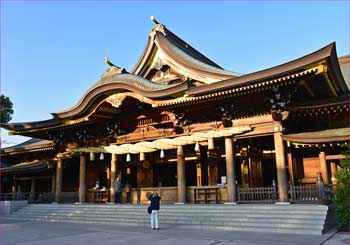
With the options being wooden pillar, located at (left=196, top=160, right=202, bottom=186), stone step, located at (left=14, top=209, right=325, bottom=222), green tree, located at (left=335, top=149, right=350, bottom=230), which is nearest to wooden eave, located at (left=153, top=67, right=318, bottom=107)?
green tree, located at (left=335, top=149, right=350, bottom=230)

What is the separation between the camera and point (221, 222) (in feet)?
35.4

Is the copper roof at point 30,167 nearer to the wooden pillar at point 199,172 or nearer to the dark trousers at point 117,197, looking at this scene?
the dark trousers at point 117,197

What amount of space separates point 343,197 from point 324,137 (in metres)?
2.51

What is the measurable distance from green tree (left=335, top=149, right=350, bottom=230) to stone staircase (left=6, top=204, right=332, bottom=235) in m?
0.44

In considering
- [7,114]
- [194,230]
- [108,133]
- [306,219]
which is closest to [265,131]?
[306,219]

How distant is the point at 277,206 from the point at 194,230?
10.1 feet

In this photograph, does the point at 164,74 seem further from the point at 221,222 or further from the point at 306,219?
the point at 306,219

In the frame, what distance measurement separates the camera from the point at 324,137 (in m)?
11.1

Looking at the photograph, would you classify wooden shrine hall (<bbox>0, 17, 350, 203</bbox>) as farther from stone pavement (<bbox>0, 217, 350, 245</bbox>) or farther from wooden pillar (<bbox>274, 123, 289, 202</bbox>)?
stone pavement (<bbox>0, 217, 350, 245</bbox>)

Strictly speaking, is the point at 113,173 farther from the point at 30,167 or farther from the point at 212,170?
the point at 30,167

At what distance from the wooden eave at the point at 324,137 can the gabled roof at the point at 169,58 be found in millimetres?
5054

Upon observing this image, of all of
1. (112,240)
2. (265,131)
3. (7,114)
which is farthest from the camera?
(7,114)

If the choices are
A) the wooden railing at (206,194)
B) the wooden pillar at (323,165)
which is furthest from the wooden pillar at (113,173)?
the wooden pillar at (323,165)

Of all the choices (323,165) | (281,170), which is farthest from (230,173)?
(323,165)
